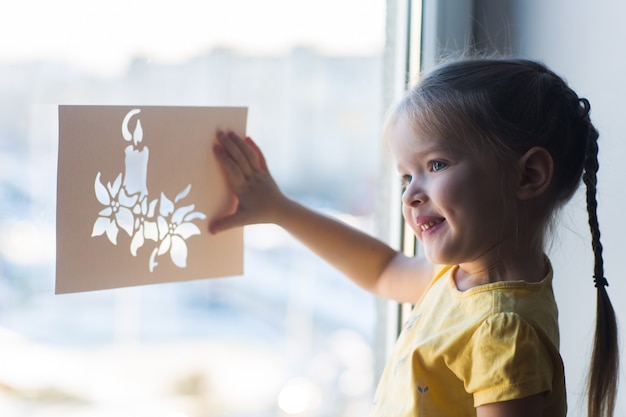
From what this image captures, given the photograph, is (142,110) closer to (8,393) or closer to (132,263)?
(132,263)

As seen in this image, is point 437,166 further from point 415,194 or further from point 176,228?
point 176,228

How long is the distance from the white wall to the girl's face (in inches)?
8.3

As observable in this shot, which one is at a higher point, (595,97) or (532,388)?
(595,97)

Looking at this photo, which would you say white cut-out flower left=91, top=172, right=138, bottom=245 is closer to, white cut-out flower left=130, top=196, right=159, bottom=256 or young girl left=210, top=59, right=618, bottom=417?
white cut-out flower left=130, top=196, right=159, bottom=256

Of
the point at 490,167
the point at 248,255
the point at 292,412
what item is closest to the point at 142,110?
the point at 248,255

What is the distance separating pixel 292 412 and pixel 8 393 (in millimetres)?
468

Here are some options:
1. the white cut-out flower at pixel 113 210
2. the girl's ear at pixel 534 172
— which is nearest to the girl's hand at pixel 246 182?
the white cut-out flower at pixel 113 210

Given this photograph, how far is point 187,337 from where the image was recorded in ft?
3.86

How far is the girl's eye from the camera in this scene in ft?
3.33

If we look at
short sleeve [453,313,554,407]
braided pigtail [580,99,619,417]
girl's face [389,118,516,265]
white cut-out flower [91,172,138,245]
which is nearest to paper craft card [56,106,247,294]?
white cut-out flower [91,172,138,245]

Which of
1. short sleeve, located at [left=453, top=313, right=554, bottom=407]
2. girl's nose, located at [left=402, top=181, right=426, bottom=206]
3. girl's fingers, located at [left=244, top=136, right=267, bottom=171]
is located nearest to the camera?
short sleeve, located at [left=453, top=313, right=554, bottom=407]

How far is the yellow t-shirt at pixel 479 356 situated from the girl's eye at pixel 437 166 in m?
0.16

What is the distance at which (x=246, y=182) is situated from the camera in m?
1.14

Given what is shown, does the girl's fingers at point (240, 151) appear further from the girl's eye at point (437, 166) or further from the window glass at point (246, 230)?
the girl's eye at point (437, 166)
